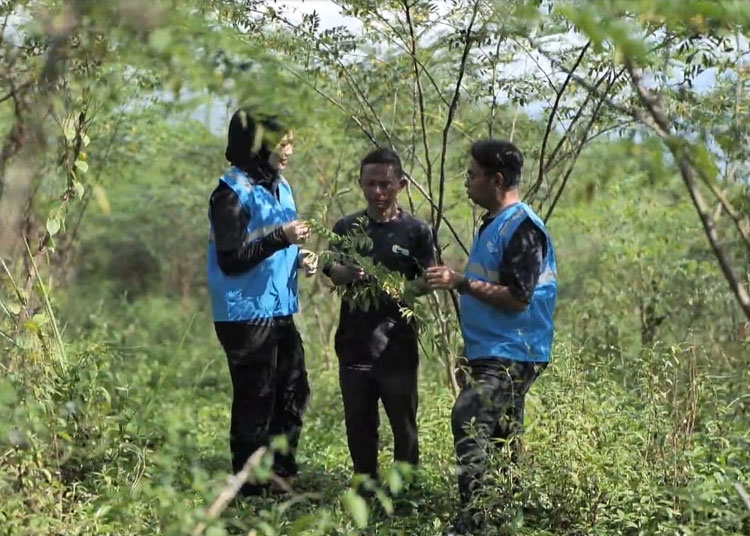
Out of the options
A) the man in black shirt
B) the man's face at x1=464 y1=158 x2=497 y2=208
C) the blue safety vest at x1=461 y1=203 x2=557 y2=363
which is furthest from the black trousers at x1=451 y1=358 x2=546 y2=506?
the man's face at x1=464 y1=158 x2=497 y2=208

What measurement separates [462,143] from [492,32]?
8.67ft

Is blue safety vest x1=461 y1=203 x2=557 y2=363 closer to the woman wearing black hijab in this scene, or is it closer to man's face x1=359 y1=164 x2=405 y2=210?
man's face x1=359 y1=164 x2=405 y2=210

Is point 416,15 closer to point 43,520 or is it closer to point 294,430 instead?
point 294,430

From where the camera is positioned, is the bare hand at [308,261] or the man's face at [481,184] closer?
the man's face at [481,184]

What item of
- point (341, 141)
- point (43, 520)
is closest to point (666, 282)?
point (341, 141)

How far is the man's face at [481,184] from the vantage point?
181 inches

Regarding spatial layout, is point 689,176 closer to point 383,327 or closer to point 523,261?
point 523,261

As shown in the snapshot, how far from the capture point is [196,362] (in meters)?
10.9

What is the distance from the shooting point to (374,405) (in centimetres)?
514

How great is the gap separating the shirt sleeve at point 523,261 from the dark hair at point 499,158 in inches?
8.9

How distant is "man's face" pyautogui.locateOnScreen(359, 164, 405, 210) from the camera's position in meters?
4.93

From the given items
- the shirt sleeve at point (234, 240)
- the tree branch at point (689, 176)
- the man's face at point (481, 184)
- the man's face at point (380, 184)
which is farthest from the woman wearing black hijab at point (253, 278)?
the tree branch at point (689, 176)

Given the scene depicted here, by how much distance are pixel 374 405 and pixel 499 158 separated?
4.25ft

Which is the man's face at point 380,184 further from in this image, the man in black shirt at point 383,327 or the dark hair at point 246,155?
the dark hair at point 246,155
